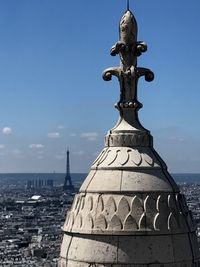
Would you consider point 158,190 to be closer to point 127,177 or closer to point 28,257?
point 127,177

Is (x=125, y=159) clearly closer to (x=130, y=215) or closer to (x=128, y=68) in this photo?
(x=130, y=215)

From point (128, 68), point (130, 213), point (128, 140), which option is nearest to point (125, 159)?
point (128, 140)

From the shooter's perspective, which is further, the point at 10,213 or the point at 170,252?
the point at 10,213

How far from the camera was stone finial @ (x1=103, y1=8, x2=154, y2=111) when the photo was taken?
268 inches

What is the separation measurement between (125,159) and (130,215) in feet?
1.75

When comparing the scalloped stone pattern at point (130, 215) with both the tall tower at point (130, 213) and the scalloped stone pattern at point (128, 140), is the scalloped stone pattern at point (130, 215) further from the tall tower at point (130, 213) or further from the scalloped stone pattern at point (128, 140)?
the scalloped stone pattern at point (128, 140)

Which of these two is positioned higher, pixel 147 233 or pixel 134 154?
pixel 134 154

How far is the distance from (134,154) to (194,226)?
831 mm

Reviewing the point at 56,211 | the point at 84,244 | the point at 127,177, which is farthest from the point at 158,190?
the point at 56,211

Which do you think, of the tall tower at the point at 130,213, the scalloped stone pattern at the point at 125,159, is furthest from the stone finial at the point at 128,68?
the scalloped stone pattern at the point at 125,159

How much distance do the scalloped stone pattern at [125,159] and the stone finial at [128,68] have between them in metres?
0.45

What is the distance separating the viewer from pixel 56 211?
633 feet

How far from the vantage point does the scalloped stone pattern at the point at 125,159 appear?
6477 mm

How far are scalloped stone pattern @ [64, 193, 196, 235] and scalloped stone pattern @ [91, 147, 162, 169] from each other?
0.29 m
